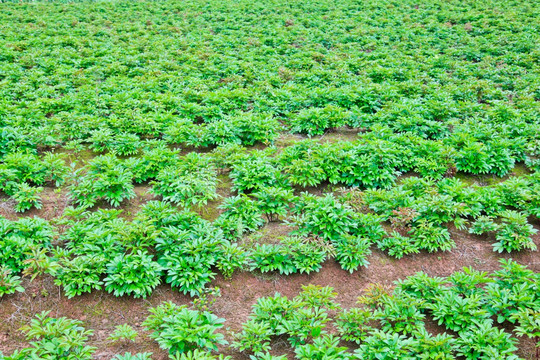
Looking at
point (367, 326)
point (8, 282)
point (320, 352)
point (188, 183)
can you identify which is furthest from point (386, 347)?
point (8, 282)

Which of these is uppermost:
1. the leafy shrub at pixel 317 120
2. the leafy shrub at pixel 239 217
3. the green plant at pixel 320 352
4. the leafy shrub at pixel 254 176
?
the leafy shrub at pixel 317 120

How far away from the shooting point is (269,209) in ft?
23.4

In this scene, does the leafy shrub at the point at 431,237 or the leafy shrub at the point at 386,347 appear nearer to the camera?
the leafy shrub at the point at 386,347

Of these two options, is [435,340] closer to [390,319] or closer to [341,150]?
[390,319]

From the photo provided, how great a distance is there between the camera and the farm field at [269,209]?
197 inches

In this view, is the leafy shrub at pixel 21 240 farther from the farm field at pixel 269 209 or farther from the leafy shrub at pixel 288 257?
the leafy shrub at pixel 288 257

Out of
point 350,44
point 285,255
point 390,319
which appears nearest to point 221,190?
point 285,255

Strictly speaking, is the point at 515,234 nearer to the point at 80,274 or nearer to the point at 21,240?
the point at 80,274

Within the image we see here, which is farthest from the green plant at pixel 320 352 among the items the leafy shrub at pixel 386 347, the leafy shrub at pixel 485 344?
the leafy shrub at pixel 485 344

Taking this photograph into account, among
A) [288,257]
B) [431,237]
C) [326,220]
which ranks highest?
[326,220]

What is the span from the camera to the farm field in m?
5.00

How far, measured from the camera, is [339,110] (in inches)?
417

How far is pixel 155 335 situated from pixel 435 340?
3378mm

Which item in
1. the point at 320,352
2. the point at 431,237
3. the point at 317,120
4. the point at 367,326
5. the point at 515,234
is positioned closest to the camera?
the point at 320,352
